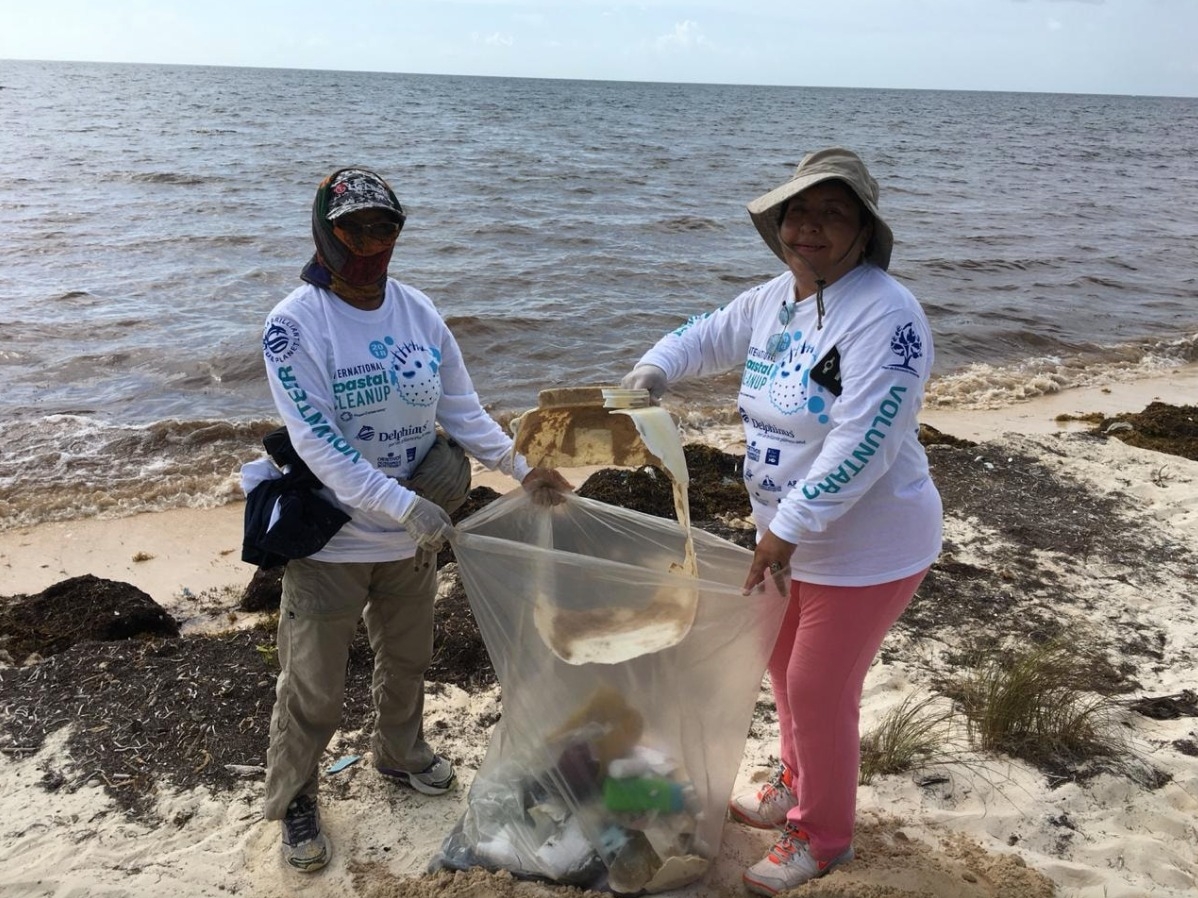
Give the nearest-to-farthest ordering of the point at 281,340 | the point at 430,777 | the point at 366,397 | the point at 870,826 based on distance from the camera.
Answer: the point at 281,340, the point at 366,397, the point at 870,826, the point at 430,777

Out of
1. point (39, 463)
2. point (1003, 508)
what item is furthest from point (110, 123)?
point (1003, 508)

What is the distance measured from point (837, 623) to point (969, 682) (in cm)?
125

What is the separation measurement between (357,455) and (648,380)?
0.74m

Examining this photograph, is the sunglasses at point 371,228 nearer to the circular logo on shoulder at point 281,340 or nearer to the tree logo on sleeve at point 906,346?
the circular logo on shoulder at point 281,340

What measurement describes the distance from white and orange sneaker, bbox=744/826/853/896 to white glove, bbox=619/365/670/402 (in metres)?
1.19

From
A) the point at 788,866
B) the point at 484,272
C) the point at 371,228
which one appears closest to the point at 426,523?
the point at 371,228

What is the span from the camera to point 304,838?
240 centimetres

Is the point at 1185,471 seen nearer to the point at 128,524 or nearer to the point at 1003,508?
the point at 1003,508

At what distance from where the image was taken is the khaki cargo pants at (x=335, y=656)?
2268mm

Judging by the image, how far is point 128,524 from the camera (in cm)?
526

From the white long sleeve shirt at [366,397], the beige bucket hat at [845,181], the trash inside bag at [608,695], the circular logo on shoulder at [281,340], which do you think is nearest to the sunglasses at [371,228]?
the white long sleeve shirt at [366,397]

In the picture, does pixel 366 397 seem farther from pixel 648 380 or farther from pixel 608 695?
pixel 608 695

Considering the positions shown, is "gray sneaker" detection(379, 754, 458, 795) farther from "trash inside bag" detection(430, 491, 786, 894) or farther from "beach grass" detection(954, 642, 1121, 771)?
"beach grass" detection(954, 642, 1121, 771)

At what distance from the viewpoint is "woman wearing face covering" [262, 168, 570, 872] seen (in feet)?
6.81
